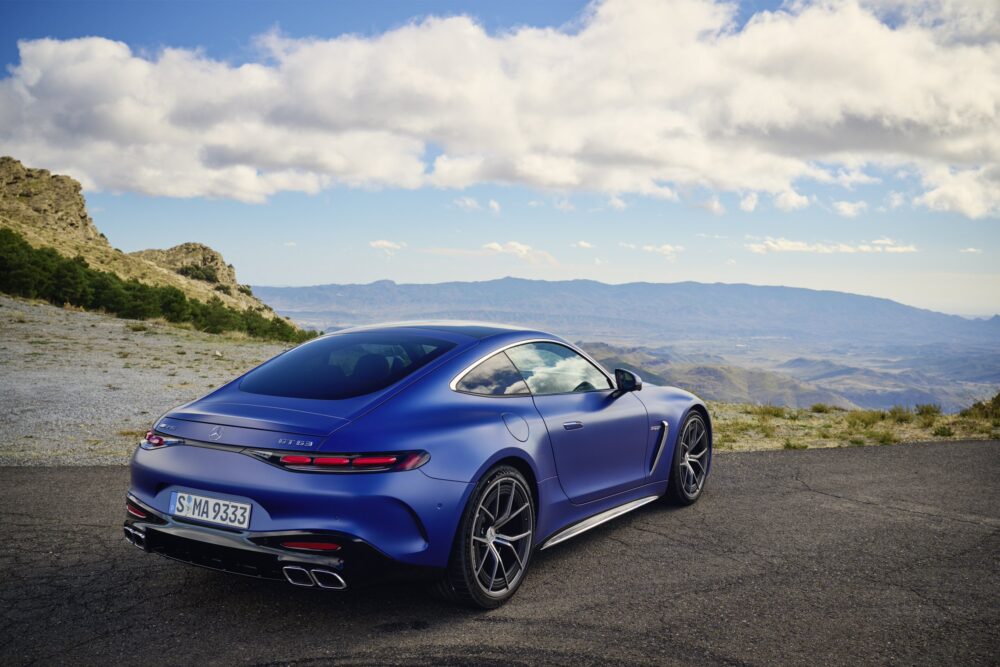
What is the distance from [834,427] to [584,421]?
9023mm

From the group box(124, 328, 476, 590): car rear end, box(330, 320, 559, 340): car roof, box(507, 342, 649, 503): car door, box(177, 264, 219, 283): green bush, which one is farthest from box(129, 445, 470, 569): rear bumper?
box(177, 264, 219, 283): green bush

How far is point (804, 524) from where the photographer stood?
5926 millimetres

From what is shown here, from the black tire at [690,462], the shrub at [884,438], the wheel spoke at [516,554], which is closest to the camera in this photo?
the wheel spoke at [516,554]

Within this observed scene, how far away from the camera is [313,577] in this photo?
3453 millimetres

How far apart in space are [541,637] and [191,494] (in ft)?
5.85

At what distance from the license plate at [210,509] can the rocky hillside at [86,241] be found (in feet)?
195

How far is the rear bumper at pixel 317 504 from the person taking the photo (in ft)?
11.2

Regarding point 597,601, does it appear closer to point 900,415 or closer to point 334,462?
point 334,462

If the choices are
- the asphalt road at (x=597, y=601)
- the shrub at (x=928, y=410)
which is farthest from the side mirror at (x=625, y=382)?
the shrub at (x=928, y=410)

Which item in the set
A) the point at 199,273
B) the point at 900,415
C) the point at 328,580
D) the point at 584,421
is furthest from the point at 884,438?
the point at 199,273

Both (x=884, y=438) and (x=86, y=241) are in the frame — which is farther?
(x=86, y=241)

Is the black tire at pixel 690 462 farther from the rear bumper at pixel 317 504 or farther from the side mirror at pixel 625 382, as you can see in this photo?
the rear bumper at pixel 317 504

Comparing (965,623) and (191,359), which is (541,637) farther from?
(191,359)

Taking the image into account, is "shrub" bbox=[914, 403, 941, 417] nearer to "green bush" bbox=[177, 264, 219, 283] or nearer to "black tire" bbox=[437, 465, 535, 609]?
"black tire" bbox=[437, 465, 535, 609]
